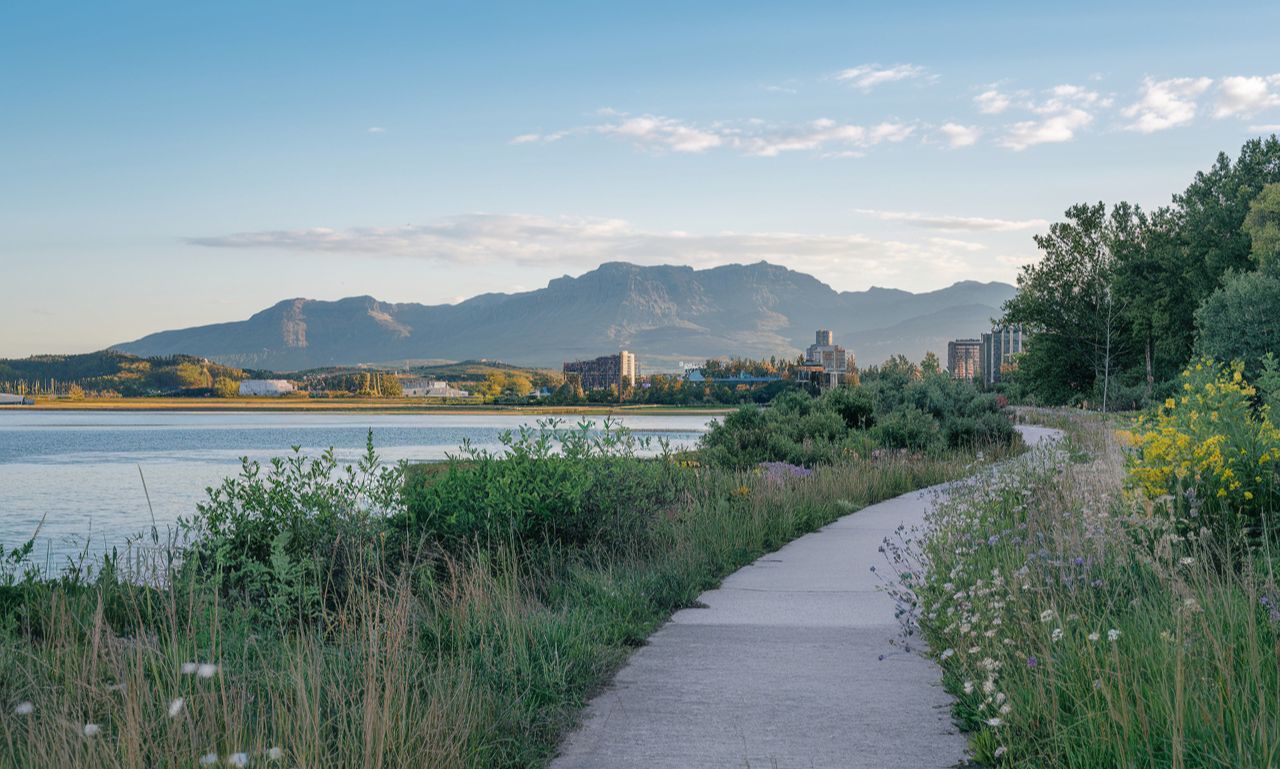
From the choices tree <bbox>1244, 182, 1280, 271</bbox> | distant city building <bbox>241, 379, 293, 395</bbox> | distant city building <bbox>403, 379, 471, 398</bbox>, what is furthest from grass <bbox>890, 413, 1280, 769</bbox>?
distant city building <bbox>241, 379, 293, 395</bbox>

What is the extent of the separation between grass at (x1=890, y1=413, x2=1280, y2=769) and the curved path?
11.1 inches

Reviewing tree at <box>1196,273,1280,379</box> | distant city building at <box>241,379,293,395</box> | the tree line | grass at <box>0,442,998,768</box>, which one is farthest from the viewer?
distant city building at <box>241,379,293,395</box>

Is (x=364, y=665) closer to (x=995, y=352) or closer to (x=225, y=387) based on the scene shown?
(x=225, y=387)

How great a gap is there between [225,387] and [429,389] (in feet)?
95.6

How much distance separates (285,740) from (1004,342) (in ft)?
598

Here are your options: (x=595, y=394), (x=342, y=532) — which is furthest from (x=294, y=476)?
(x=595, y=394)

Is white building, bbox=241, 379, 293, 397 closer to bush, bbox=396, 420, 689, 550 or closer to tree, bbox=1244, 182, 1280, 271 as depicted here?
tree, bbox=1244, 182, 1280, 271

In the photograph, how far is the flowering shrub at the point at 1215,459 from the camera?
790 centimetres

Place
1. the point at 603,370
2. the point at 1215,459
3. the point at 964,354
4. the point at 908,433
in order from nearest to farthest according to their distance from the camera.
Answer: the point at 1215,459, the point at 908,433, the point at 603,370, the point at 964,354

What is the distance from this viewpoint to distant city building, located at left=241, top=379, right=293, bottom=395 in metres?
163

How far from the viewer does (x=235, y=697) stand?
4.78 meters

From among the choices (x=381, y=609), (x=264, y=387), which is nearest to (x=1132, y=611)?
(x=381, y=609)

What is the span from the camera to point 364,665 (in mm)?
4953

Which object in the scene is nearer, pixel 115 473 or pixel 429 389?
pixel 115 473
